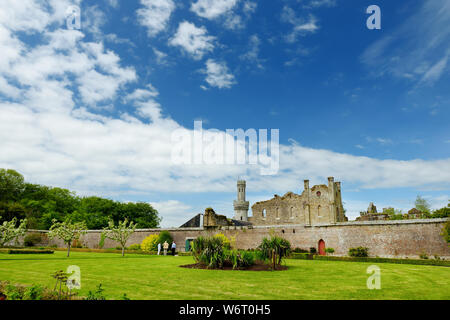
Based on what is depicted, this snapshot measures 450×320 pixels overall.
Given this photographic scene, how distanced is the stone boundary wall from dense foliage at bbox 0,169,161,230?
28169 millimetres

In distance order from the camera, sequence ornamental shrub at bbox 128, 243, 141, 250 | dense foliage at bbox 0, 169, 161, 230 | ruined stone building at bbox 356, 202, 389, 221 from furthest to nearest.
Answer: dense foliage at bbox 0, 169, 161, 230 → ruined stone building at bbox 356, 202, 389, 221 → ornamental shrub at bbox 128, 243, 141, 250

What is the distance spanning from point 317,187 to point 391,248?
24655 millimetres

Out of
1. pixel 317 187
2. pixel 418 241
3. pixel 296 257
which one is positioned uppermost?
pixel 317 187

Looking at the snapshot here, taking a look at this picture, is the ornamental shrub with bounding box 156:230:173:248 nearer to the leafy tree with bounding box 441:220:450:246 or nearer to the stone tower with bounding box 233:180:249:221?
the leafy tree with bounding box 441:220:450:246

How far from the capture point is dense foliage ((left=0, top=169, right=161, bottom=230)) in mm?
61000

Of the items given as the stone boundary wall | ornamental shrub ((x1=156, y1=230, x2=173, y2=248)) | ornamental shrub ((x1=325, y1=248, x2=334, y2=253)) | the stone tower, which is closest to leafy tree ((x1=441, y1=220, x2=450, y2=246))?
the stone boundary wall
